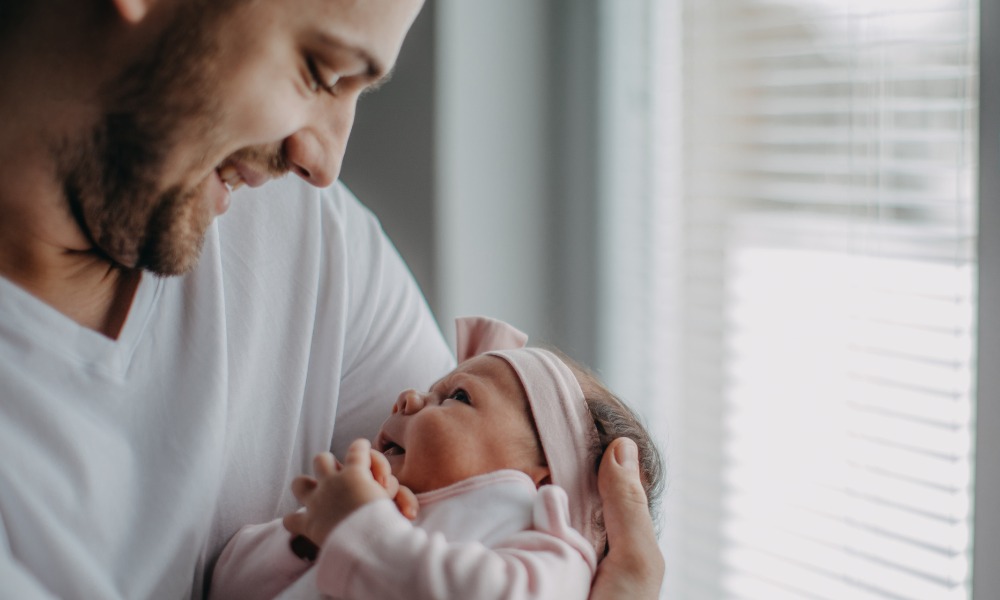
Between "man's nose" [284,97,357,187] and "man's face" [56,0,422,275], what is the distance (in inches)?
1.0

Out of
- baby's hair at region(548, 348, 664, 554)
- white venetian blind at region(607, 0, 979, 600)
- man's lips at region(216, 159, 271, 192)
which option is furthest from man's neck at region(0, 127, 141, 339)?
white venetian blind at region(607, 0, 979, 600)

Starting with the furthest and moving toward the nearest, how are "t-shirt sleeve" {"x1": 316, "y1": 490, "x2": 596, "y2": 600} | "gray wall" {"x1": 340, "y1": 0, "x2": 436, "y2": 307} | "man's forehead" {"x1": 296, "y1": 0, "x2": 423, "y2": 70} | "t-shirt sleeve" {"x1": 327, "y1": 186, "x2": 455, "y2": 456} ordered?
"gray wall" {"x1": 340, "y1": 0, "x2": 436, "y2": 307} < "t-shirt sleeve" {"x1": 327, "y1": 186, "x2": 455, "y2": 456} < "man's forehead" {"x1": 296, "y1": 0, "x2": 423, "y2": 70} < "t-shirt sleeve" {"x1": 316, "y1": 490, "x2": 596, "y2": 600}

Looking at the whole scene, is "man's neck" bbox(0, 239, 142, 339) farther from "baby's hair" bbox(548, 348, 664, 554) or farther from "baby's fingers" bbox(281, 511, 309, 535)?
"baby's hair" bbox(548, 348, 664, 554)

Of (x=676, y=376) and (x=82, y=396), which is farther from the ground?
(x=82, y=396)

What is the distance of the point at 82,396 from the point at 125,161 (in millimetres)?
283

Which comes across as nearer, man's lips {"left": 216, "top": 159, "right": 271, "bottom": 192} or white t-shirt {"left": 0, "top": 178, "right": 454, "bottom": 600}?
white t-shirt {"left": 0, "top": 178, "right": 454, "bottom": 600}

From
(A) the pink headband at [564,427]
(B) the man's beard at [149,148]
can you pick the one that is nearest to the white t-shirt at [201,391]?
(B) the man's beard at [149,148]

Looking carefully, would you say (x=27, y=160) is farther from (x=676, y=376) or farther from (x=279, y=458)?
(x=676, y=376)

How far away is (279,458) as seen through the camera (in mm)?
1334

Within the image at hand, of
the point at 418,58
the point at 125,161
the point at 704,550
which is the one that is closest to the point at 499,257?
the point at 418,58

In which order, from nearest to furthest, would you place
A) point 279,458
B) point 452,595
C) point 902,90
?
point 452,595 → point 279,458 → point 902,90

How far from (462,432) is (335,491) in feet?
0.62

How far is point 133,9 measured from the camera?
109 cm

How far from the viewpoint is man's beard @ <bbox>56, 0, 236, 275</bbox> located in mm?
1111
